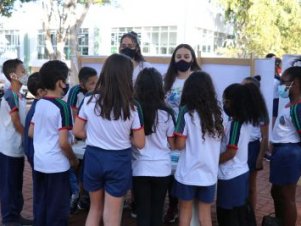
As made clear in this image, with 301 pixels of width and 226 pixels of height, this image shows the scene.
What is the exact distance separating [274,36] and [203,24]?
11.9m

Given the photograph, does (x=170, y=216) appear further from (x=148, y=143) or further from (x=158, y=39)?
(x=158, y=39)

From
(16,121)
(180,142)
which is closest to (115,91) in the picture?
(180,142)

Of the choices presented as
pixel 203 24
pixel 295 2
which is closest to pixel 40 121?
pixel 295 2

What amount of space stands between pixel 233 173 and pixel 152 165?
2.27ft

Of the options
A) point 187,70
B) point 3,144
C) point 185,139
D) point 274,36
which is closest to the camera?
point 185,139

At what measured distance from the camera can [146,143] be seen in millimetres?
3270

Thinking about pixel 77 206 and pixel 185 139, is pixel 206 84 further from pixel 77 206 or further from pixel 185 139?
pixel 77 206

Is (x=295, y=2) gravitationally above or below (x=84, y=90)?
above

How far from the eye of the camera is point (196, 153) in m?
3.25

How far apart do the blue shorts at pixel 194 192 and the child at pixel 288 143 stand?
76 cm

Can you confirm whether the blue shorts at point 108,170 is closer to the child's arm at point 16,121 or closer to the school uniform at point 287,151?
the child's arm at point 16,121

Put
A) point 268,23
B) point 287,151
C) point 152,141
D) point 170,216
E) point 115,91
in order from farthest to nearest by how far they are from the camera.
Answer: point 268,23, point 170,216, point 287,151, point 152,141, point 115,91

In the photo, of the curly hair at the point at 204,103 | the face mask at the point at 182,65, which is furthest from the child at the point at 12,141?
the curly hair at the point at 204,103

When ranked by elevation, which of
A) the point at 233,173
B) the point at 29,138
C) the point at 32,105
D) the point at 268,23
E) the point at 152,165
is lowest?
the point at 233,173
